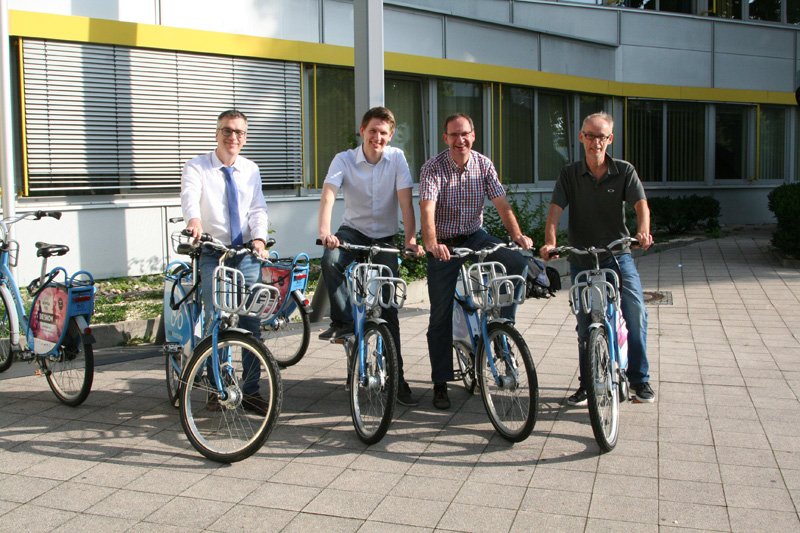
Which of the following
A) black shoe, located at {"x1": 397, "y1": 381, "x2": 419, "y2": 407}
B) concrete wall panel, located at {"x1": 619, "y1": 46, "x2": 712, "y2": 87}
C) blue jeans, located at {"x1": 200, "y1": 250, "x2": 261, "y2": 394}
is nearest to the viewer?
blue jeans, located at {"x1": 200, "y1": 250, "x2": 261, "y2": 394}

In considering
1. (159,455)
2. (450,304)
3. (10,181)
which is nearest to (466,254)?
(450,304)

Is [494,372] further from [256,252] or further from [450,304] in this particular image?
[256,252]

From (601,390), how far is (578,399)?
1001 millimetres

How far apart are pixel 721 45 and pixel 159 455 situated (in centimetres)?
1961

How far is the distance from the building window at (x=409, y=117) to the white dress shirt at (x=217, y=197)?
9.08m

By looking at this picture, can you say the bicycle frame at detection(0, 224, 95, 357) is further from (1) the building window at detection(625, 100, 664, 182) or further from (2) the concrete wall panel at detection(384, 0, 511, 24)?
(1) the building window at detection(625, 100, 664, 182)

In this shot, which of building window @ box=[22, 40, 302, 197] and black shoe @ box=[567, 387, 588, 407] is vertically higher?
building window @ box=[22, 40, 302, 197]

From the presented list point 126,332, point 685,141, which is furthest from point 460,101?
point 126,332

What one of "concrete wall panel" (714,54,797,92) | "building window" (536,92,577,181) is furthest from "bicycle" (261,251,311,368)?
"concrete wall panel" (714,54,797,92)

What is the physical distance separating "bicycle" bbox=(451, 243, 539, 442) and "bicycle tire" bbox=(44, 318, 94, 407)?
2427 mm

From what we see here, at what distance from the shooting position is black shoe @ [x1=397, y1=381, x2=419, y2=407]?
5.93 m

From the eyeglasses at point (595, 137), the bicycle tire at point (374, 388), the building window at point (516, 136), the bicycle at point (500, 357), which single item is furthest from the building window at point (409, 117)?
the bicycle tire at point (374, 388)

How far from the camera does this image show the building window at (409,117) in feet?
48.3

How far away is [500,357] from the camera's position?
5.11 meters
